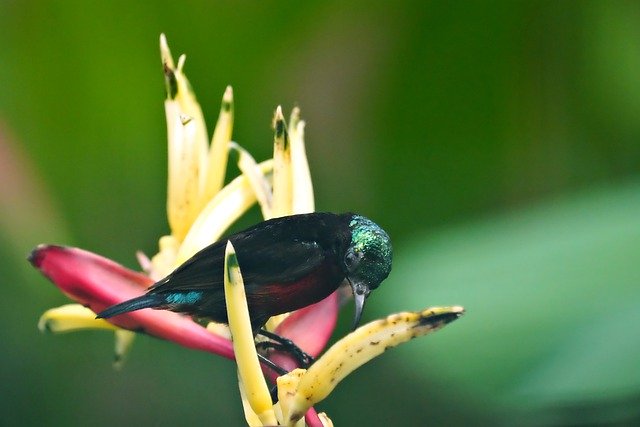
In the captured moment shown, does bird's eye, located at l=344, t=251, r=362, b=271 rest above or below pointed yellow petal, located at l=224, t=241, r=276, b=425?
above

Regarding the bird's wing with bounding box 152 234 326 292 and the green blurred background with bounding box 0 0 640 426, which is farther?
the green blurred background with bounding box 0 0 640 426

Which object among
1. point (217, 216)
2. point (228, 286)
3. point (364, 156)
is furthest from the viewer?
point (364, 156)

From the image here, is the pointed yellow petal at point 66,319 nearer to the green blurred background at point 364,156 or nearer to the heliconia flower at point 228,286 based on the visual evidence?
the heliconia flower at point 228,286

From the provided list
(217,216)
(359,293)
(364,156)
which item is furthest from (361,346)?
(364,156)

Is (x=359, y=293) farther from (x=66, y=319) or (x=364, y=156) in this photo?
(x=364, y=156)

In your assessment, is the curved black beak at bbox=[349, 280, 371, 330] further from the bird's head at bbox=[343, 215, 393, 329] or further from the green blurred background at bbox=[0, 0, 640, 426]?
the green blurred background at bbox=[0, 0, 640, 426]

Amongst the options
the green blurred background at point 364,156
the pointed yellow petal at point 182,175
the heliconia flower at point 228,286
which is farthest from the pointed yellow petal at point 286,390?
the green blurred background at point 364,156

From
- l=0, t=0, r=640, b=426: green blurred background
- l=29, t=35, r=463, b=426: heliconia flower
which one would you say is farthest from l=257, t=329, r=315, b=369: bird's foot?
l=0, t=0, r=640, b=426: green blurred background
